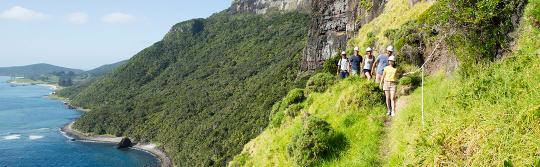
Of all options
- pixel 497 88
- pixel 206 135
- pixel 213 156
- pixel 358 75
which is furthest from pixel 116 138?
pixel 497 88

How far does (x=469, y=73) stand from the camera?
1152cm

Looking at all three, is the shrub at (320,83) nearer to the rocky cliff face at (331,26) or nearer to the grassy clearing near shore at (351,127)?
the grassy clearing near shore at (351,127)

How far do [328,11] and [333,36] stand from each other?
12.5 feet

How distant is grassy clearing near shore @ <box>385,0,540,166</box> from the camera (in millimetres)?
7125

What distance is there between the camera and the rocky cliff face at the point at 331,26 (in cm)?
4316

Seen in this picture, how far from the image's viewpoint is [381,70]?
1714cm

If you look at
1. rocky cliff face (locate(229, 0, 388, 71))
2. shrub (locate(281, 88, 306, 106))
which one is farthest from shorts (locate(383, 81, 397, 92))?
rocky cliff face (locate(229, 0, 388, 71))

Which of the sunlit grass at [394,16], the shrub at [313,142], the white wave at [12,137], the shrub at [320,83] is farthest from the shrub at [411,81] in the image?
the white wave at [12,137]

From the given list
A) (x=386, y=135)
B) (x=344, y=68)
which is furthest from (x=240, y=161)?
(x=386, y=135)

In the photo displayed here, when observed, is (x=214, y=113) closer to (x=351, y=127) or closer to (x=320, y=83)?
(x=320, y=83)

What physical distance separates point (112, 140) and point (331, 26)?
12386 centimetres

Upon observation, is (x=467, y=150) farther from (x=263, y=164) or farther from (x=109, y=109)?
(x=109, y=109)

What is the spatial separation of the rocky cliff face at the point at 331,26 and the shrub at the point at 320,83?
1743cm

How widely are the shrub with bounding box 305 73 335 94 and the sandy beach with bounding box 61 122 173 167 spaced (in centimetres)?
10419
